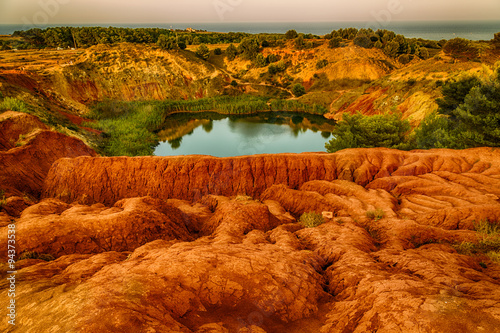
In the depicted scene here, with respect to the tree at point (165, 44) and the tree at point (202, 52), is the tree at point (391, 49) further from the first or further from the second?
the tree at point (165, 44)

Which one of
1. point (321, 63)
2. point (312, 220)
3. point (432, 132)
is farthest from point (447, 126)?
point (321, 63)

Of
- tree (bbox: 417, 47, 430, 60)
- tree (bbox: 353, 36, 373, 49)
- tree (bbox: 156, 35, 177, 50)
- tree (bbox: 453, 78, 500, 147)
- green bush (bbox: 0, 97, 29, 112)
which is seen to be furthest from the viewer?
tree (bbox: 353, 36, 373, 49)

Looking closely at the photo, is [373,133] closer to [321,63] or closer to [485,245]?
[485,245]

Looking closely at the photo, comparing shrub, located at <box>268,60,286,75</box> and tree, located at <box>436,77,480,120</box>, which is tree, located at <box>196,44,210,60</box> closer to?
shrub, located at <box>268,60,286,75</box>

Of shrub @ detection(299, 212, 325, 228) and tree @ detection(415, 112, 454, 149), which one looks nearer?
shrub @ detection(299, 212, 325, 228)

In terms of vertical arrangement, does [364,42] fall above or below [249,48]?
above

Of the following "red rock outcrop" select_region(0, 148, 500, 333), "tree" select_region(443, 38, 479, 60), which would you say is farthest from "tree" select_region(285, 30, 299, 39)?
"red rock outcrop" select_region(0, 148, 500, 333)
